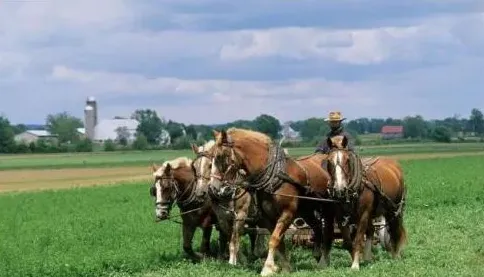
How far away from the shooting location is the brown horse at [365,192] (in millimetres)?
12453

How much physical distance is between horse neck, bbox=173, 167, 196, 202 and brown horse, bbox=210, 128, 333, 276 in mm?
1770

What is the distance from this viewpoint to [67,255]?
16.0 meters

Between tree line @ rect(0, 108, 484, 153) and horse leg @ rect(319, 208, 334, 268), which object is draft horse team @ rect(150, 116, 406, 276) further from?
tree line @ rect(0, 108, 484, 153)

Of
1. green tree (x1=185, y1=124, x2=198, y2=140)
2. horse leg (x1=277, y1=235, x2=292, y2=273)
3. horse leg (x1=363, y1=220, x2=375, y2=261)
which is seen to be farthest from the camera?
green tree (x1=185, y1=124, x2=198, y2=140)

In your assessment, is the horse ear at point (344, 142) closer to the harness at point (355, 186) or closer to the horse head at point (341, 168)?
the horse head at point (341, 168)

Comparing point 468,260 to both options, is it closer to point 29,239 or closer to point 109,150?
point 29,239

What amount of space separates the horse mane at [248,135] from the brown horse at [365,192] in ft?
3.18

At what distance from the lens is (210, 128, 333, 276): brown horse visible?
40.3 ft

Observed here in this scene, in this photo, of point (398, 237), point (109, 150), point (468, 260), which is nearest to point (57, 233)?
point (398, 237)

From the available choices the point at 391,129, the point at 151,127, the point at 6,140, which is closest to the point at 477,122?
the point at 391,129

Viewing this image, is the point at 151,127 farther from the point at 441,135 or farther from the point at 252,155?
the point at 252,155

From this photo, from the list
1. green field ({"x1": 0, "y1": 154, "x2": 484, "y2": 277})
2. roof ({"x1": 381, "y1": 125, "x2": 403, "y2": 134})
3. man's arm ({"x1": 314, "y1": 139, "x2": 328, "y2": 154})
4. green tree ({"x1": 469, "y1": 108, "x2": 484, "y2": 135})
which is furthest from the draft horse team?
green tree ({"x1": 469, "y1": 108, "x2": 484, "y2": 135})

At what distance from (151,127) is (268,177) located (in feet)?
436

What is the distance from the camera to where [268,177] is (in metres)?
→ 12.4
